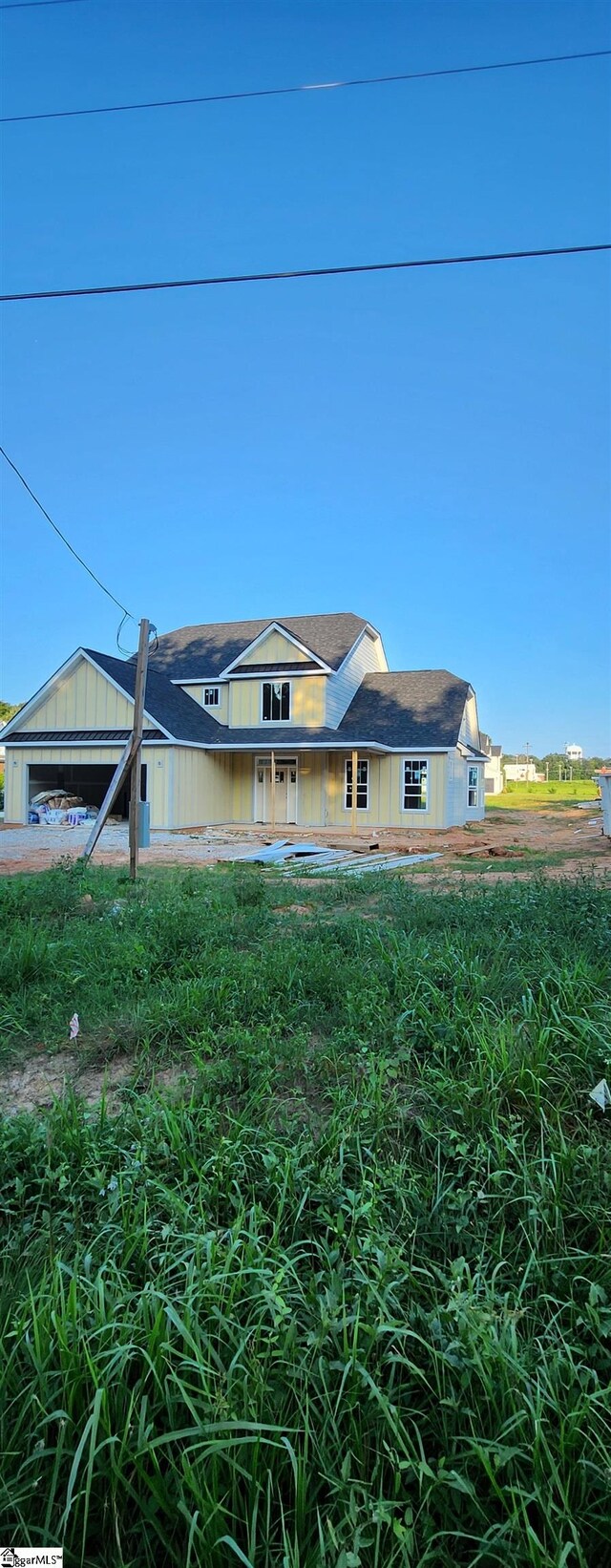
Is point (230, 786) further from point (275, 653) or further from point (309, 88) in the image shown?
point (309, 88)

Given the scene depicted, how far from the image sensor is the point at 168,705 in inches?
861

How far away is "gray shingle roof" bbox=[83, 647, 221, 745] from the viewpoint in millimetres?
20578

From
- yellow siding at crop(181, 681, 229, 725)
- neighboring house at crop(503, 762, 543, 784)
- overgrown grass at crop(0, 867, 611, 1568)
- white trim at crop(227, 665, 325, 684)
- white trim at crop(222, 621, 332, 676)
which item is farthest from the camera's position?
neighboring house at crop(503, 762, 543, 784)

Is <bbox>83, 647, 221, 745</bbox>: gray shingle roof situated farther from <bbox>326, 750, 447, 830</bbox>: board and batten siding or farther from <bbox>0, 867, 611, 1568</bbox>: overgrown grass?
<bbox>0, 867, 611, 1568</bbox>: overgrown grass

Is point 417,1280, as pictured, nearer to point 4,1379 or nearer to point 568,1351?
point 568,1351

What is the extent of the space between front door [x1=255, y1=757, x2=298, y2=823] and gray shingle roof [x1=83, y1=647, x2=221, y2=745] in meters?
2.01

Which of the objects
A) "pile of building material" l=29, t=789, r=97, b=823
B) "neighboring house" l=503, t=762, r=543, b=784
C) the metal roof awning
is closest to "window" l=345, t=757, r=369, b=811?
the metal roof awning

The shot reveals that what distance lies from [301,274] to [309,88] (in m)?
2.00

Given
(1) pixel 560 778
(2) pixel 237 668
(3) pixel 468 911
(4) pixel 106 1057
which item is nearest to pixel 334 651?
(2) pixel 237 668

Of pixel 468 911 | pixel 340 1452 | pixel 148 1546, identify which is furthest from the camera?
pixel 468 911

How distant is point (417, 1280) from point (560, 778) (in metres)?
92.2

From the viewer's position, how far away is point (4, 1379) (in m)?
1.57

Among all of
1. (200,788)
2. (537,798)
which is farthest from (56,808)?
(537,798)

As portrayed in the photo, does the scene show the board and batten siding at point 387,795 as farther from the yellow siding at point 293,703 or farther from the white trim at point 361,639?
the white trim at point 361,639
